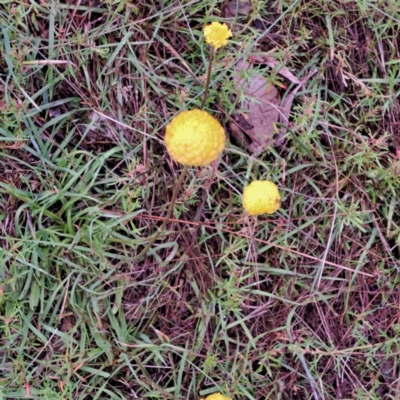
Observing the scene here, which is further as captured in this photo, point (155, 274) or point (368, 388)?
point (368, 388)

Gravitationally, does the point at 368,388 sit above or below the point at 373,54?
below

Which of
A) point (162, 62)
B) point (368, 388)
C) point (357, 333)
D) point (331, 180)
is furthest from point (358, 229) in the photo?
point (162, 62)

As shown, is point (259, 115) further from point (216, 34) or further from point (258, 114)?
point (216, 34)

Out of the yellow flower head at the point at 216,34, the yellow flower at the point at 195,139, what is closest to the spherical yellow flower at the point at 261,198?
the yellow flower at the point at 195,139

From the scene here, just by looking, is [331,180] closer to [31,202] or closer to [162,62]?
[162,62]

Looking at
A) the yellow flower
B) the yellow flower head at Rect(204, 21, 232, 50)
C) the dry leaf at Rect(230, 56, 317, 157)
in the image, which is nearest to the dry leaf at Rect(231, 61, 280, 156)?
the dry leaf at Rect(230, 56, 317, 157)

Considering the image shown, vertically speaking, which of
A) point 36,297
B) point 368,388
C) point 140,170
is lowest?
point 368,388

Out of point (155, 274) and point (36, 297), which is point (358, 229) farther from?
point (36, 297)
